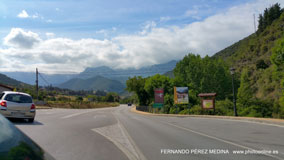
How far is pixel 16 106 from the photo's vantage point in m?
14.5

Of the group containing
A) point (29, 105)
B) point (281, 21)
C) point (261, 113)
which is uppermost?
point (281, 21)

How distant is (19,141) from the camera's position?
2.56 metres

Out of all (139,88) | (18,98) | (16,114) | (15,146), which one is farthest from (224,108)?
(139,88)

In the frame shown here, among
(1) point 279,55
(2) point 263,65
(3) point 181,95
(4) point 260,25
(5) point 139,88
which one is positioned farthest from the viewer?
(4) point 260,25

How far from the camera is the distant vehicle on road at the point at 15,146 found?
90.7 inches

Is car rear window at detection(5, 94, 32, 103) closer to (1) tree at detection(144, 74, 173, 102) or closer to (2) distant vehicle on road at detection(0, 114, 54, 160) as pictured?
(2) distant vehicle on road at detection(0, 114, 54, 160)

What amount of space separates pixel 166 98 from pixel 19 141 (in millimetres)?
48962

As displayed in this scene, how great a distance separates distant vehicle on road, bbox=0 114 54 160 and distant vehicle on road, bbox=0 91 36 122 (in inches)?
509

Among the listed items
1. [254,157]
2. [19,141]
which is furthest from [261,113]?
[19,141]

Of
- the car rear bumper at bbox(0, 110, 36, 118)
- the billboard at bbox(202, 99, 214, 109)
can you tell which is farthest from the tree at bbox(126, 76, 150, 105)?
the car rear bumper at bbox(0, 110, 36, 118)

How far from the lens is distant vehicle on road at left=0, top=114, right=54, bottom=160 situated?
7.56ft

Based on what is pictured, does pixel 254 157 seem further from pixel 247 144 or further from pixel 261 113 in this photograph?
pixel 261 113

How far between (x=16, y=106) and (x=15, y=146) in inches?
529

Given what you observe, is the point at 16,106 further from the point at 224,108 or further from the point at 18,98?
the point at 224,108
